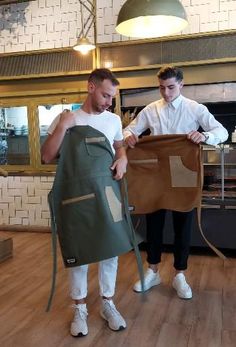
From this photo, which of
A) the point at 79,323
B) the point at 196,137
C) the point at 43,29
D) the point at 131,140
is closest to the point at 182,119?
the point at 196,137

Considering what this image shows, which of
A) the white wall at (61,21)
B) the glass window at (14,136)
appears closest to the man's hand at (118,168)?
the white wall at (61,21)

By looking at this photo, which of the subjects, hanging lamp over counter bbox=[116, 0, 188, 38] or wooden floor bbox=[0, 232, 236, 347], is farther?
hanging lamp over counter bbox=[116, 0, 188, 38]

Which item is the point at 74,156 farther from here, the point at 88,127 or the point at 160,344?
the point at 160,344

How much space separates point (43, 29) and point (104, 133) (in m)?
2.92

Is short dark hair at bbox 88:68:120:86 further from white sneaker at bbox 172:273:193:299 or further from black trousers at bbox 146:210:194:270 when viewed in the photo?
white sneaker at bbox 172:273:193:299

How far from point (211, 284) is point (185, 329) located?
74cm

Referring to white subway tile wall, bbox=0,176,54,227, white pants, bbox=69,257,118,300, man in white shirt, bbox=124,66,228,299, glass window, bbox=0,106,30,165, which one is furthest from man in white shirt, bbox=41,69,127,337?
glass window, bbox=0,106,30,165

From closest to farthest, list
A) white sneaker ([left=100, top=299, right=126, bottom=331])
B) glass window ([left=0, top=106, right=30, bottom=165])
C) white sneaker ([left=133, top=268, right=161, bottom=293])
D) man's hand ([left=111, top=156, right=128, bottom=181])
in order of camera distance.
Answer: man's hand ([left=111, top=156, right=128, bottom=181]) < white sneaker ([left=100, top=299, right=126, bottom=331]) < white sneaker ([left=133, top=268, right=161, bottom=293]) < glass window ([left=0, top=106, right=30, bottom=165])

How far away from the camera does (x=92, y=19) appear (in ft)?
13.6

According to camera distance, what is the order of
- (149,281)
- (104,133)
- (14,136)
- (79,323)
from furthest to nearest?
(14,136), (149,281), (79,323), (104,133)

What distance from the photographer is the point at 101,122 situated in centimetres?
203

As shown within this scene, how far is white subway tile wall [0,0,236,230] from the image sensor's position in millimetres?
3795

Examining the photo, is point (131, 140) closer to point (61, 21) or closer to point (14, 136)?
point (61, 21)

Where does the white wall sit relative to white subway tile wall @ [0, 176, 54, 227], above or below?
above
